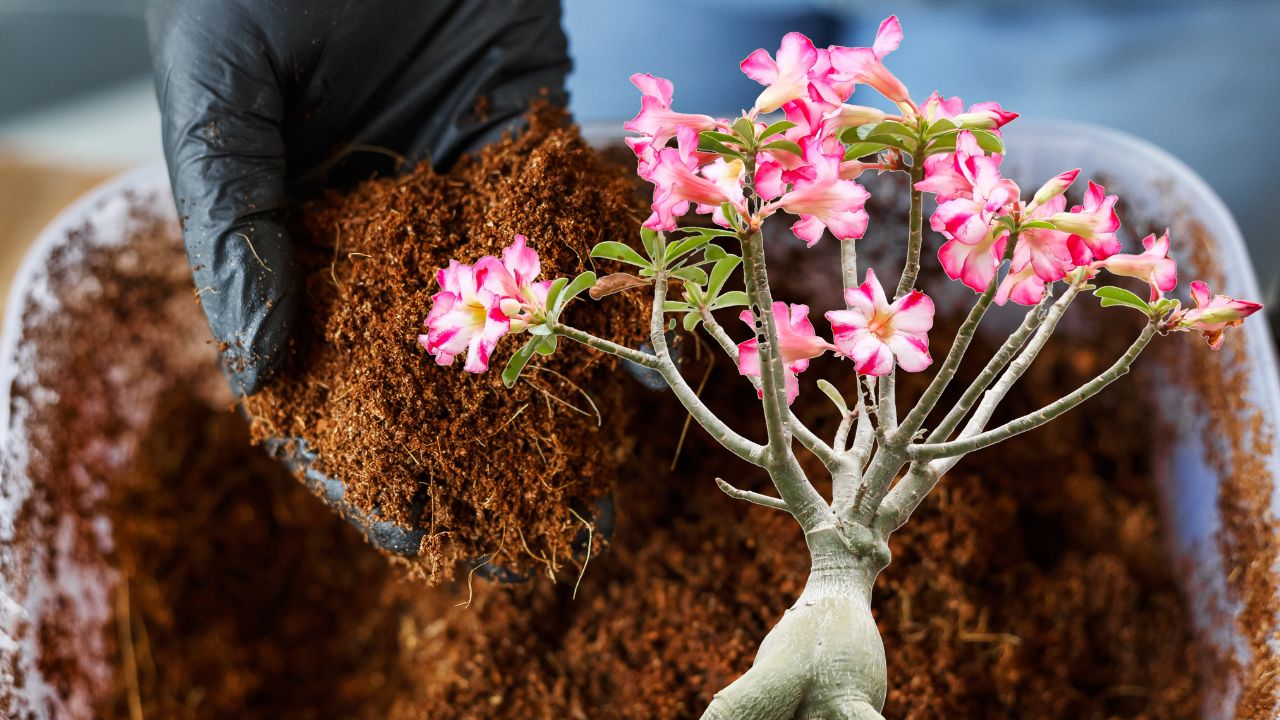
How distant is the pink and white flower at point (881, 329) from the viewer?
2.02 feet

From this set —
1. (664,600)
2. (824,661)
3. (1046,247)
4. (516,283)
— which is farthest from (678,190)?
(664,600)

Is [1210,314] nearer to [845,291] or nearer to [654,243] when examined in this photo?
[845,291]

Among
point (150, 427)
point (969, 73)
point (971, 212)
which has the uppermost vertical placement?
point (969, 73)

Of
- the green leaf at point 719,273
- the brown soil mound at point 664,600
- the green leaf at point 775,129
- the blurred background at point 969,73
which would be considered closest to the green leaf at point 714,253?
the green leaf at point 719,273

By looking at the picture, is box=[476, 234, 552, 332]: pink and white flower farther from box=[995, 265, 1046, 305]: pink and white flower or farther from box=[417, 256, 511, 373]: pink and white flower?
box=[995, 265, 1046, 305]: pink and white flower

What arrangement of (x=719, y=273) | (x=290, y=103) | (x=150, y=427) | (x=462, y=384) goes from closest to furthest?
(x=719, y=273) < (x=462, y=384) < (x=290, y=103) < (x=150, y=427)

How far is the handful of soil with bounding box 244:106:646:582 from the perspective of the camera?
0.87 m

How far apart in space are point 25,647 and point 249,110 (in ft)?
2.32

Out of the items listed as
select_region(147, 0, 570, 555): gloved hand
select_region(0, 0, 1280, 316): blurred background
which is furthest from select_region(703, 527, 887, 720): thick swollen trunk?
select_region(0, 0, 1280, 316): blurred background

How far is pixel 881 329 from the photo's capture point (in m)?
0.63

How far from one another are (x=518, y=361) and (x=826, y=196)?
263 mm

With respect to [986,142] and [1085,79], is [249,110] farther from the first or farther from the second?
[1085,79]

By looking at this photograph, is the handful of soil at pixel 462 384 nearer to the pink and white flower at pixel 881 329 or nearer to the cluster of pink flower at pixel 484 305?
the cluster of pink flower at pixel 484 305

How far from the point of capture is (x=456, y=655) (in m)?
1.17
